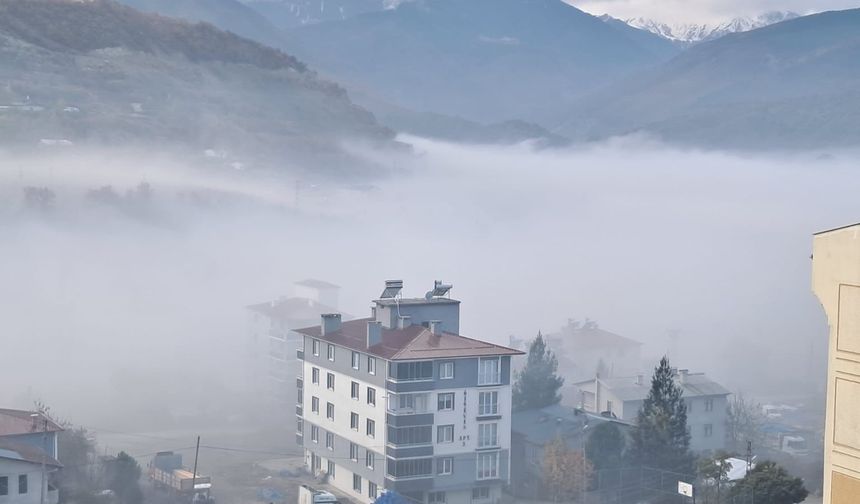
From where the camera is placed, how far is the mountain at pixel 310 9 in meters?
144

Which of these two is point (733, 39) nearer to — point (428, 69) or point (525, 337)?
point (428, 69)

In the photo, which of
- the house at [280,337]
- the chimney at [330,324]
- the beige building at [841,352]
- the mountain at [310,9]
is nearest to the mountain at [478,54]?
the mountain at [310,9]

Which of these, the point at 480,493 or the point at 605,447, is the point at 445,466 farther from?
A: the point at 605,447

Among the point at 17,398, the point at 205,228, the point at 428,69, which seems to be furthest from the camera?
the point at 428,69

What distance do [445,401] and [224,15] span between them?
8893cm

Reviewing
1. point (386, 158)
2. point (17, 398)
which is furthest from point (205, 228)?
point (17, 398)

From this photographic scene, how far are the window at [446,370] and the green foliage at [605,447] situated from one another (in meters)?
1.77

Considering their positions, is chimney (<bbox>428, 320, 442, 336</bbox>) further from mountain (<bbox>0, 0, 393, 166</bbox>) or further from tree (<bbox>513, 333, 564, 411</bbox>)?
mountain (<bbox>0, 0, 393, 166</bbox>)

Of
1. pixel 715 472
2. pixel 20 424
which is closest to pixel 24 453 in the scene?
pixel 20 424

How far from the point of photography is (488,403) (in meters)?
12.2

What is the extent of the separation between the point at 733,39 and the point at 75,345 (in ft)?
304

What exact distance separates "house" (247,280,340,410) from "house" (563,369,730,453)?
4.78 m

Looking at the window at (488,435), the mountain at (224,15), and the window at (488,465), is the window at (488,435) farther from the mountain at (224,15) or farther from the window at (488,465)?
the mountain at (224,15)

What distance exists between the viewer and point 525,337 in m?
25.5
